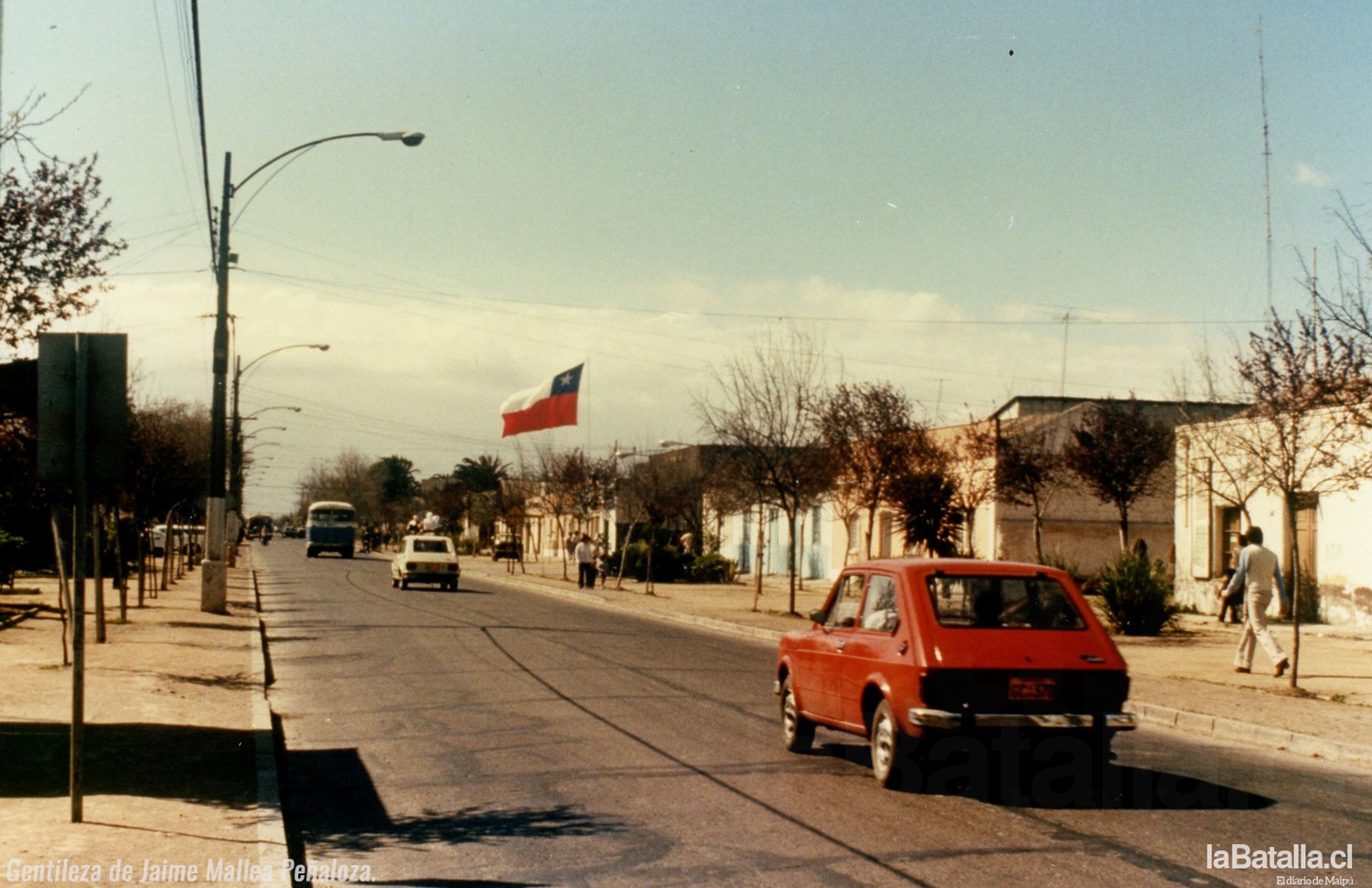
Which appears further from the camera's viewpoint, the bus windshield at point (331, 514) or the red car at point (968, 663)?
the bus windshield at point (331, 514)

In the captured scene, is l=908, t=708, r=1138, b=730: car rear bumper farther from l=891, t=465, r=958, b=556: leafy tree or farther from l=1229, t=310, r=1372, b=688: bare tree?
l=891, t=465, r=958, b=556: leafy tree

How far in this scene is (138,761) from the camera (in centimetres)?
940

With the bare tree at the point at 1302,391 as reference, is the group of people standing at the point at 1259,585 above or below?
below

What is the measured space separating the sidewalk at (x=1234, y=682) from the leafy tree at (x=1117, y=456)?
17.1ft

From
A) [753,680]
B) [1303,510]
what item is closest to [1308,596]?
[1303,510]

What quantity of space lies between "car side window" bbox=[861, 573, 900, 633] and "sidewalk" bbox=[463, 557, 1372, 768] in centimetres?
447

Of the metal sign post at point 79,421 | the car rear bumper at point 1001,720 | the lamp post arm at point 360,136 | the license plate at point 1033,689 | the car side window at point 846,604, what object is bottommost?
the car rear bumper at point 1001,720

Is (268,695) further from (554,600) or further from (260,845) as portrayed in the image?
(554,600)

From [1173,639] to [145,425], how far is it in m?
20.7

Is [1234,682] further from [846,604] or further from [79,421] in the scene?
[79,421]

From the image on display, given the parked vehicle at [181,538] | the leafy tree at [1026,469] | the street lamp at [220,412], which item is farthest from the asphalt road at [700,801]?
the parked vehicle at [181,538]

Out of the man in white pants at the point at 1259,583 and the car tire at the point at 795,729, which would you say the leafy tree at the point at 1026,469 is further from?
the car tire at the point at 795,729

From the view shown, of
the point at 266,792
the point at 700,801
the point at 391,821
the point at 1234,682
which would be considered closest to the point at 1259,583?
the point at 1234,682

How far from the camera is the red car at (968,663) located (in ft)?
28.6
